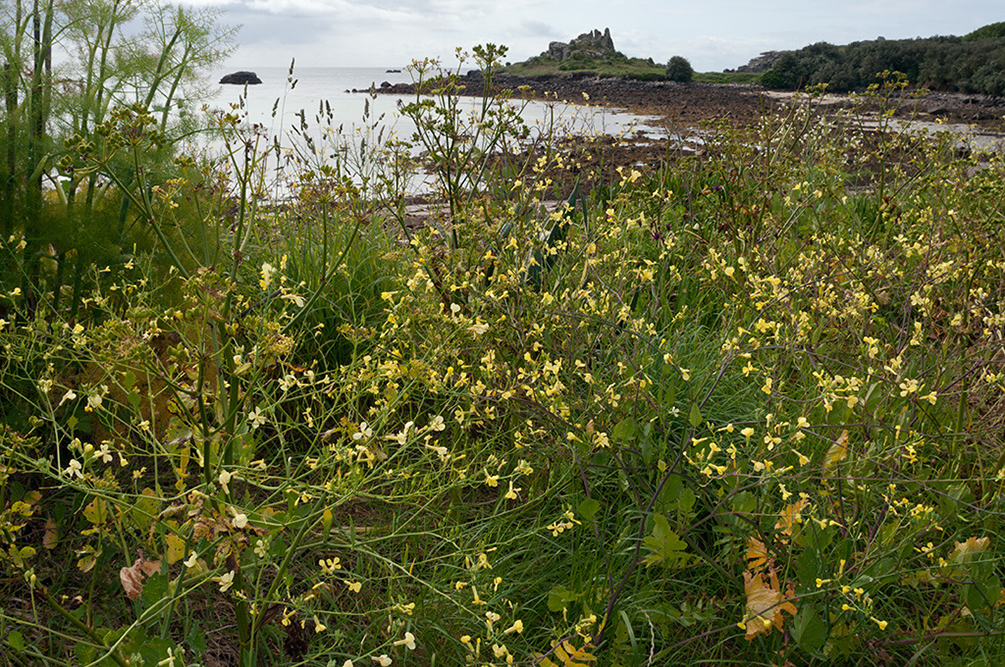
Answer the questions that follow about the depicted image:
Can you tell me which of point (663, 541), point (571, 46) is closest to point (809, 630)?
point (663, 541)

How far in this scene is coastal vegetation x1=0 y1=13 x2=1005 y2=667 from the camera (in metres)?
1.73

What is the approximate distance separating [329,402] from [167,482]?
26.1 inches

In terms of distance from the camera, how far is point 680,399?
279 centimetres

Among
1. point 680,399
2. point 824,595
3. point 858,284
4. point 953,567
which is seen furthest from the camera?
point 858,284

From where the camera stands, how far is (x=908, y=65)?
2352 centimetres

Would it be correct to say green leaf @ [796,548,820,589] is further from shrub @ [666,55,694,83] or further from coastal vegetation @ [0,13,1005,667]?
shrub @ [666,55,694,83]

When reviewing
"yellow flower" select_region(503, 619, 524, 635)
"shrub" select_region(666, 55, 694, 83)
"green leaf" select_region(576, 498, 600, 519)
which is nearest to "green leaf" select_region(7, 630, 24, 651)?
"yellow flower" select_region(503, 619, 524, 635)

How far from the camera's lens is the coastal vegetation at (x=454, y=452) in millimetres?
1728

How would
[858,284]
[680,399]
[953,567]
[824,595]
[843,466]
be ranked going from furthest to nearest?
1. [858,284]
2. [680,399]
3. [843,466]
4. [953,567]
5. [824,595]

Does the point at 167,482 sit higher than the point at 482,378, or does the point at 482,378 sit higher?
the point at 482,378

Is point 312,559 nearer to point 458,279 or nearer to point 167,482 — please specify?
point 167,482

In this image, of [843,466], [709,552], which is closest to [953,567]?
[843,466]

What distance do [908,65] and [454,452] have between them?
26653mm

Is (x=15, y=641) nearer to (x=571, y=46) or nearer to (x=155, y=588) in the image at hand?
(x=155, y=588)
